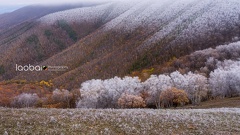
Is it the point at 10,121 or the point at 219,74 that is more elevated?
the point at 219,74

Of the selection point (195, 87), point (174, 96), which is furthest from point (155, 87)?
point (195, 87)

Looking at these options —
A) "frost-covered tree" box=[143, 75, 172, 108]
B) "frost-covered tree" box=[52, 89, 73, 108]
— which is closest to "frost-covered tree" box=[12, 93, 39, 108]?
"frost-covered tree" box=[52, 89, 73, 108]

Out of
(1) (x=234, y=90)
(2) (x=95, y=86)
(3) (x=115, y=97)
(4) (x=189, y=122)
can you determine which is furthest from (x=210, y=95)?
(4) (x=189, y=122)

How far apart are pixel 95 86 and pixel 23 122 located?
344 feet

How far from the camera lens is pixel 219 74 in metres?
119

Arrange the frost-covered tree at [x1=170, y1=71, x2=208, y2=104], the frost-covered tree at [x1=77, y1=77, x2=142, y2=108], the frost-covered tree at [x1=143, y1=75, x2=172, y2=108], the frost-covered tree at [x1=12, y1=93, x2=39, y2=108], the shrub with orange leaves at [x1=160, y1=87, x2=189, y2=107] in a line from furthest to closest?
the frost-covered tree at [x1=12, y1=93, x2=39, y2=108] → the frost-covered tree at [x1=77, y1=77, x2=142, y2=108] → the frost-covered tree at [x1=170, y1=71, x2=208, y2=104] → the frost-covered tree at [x1=143, y1=75, x2=172, y2=108] → the shrub with orange leaves at [x1=160, y1=87, x2=189, y2=107]

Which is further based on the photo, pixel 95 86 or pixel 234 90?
pixel 95 86

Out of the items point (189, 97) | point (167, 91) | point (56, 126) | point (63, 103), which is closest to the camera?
point (56, 126)

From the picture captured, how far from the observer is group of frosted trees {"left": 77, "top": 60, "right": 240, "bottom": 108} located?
102 m

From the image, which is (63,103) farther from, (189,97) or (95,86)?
(189,97)

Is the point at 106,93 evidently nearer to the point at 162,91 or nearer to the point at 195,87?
the point at 162,91

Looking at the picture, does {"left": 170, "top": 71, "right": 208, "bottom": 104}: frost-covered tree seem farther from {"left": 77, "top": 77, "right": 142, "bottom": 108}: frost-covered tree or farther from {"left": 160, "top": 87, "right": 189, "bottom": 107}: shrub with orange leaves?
{"left": 77, "top": 77, "right": 142, "bottom": 108}: frost-covered tree

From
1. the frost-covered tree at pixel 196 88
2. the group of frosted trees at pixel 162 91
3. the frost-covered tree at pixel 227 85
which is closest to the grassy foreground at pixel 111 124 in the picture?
the group of frosted trees at pixel 162 91

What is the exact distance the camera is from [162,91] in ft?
341
